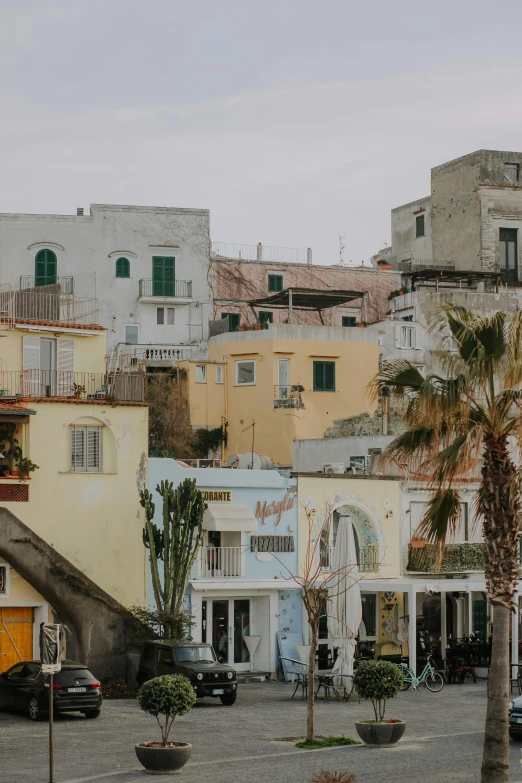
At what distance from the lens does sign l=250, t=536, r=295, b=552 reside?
38094mm

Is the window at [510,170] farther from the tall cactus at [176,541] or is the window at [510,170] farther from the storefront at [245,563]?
the tall cactus at [176,541]

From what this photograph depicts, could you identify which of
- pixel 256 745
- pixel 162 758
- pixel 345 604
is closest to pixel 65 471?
pixel 345 604

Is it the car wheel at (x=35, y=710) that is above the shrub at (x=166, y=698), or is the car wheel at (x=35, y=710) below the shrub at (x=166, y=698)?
below

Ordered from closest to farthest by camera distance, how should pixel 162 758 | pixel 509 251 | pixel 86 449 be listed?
1. pixel 162 758
2. pixel 86 449
3. pixel 509 251

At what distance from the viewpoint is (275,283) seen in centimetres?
6469

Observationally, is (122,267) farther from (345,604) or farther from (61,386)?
(345,604)

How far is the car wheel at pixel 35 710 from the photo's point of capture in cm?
2878

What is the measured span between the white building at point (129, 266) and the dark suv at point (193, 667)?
87.9ft

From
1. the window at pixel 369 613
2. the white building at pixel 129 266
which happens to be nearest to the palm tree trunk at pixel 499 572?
the window at pixel 369 613

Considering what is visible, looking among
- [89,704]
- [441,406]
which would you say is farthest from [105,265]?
[441,406]

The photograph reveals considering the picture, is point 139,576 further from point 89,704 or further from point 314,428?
point 314,428

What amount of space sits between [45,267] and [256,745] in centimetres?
3644

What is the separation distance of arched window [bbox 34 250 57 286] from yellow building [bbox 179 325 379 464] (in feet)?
22.4

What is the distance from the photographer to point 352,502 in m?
39.9
